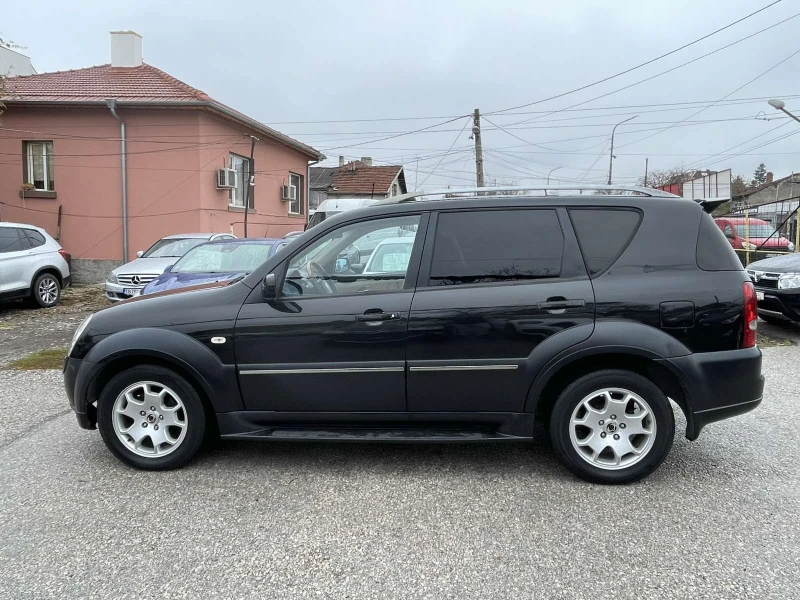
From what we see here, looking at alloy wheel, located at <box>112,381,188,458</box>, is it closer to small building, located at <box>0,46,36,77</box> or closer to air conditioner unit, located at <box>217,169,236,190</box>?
air conditioner unit, located at <box>217,169,236,190</box>

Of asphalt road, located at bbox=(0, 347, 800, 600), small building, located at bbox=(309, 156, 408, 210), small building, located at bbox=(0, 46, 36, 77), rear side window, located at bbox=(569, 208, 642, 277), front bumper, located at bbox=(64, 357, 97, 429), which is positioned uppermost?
small building, located at bbox=(0, 46, 36, 77)

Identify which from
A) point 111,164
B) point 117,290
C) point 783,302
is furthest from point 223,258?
point 111,164

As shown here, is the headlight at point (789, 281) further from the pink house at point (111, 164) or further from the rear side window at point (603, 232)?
the pink house at point (111, 164)

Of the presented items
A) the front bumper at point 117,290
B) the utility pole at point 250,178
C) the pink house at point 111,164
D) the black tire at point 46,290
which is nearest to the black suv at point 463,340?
the front bumper at point 117,290

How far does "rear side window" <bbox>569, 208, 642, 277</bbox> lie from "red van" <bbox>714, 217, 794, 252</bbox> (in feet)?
50.0

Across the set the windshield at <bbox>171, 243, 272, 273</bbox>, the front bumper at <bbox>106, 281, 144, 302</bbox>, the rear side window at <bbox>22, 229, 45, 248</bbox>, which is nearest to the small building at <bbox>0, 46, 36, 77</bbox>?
the rear side window at <bbox>22, 229, 45, 248</bbox>

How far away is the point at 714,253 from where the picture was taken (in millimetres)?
3807

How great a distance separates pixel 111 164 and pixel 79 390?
14314 millimetres

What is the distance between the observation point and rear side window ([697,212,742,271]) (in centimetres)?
379

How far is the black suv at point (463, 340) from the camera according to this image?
12.3 ft

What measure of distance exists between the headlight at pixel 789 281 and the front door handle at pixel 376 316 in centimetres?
681

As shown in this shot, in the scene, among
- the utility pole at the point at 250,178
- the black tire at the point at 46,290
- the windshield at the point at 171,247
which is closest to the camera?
the black tire at the point at 46,290

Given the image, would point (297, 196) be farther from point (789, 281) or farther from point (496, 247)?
point (496, 247)

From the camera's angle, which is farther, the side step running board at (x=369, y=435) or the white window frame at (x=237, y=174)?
the white window frame at (x=237, y=174)
